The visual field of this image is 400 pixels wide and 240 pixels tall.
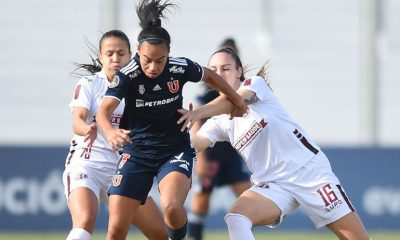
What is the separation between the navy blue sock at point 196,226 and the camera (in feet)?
38.7

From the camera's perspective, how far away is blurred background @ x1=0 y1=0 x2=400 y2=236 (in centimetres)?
1817

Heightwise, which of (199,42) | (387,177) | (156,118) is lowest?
(387,177)

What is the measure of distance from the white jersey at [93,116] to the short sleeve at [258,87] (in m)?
1.12

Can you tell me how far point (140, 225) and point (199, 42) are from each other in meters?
11.1

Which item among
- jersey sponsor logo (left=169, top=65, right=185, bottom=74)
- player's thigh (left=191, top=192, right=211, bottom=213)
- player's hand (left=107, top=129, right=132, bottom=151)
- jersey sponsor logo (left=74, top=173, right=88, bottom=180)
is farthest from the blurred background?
player's hand (left=107, top=129, right=132, bottom=151)

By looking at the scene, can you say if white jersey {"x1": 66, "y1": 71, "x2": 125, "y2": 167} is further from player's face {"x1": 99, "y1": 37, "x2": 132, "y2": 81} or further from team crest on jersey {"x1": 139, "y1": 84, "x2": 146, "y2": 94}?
team crest on jersey {"x1": 139, "y1": 84, "x2": 146, "y2": 94}

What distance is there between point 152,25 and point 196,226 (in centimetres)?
445

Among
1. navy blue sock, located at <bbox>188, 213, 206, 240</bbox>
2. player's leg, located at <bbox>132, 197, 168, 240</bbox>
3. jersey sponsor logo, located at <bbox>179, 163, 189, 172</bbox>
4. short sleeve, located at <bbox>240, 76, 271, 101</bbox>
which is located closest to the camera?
short sleeve, located at <bbox>240, 76, 271, 101</bbox>

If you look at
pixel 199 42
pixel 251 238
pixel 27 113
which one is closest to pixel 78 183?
pixel 251 238

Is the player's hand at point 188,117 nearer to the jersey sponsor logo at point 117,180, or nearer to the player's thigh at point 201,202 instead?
the jersey sponsor logo at point 117,180

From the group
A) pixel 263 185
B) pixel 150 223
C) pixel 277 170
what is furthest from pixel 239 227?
pixel 150 223

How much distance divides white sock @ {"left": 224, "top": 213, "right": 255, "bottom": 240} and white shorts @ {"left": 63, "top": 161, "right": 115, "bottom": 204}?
1345 millimetres

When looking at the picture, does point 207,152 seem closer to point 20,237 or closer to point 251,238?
point 20,237

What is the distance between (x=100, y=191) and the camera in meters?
8.70
